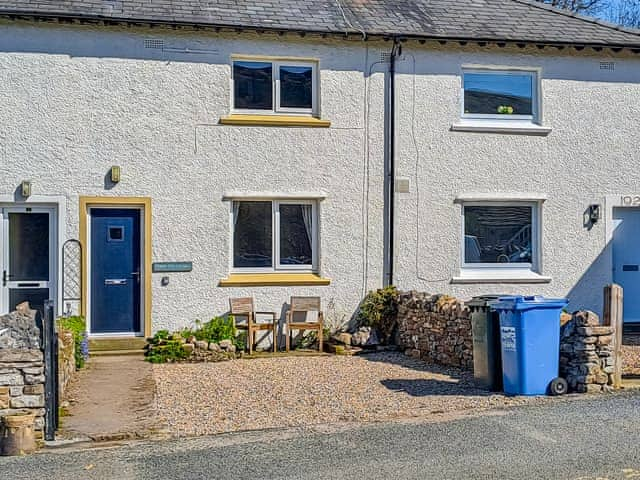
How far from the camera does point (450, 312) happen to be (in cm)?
1162

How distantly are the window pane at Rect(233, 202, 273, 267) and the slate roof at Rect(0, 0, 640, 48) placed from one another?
10.0 feet

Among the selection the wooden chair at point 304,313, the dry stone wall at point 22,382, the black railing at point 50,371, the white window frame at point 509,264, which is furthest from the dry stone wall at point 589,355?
the dry stone wall at point 22,382

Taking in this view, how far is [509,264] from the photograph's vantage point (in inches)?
583

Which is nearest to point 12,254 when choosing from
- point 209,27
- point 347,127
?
point 209,27

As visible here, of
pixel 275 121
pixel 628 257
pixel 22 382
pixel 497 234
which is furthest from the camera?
pixel 628 257

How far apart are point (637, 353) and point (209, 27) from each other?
863 centimetres

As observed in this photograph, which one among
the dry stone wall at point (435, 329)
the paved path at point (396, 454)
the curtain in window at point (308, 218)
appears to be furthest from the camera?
the curtain in window at point (308, 218)

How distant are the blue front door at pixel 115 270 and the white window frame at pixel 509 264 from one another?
19.0 feet

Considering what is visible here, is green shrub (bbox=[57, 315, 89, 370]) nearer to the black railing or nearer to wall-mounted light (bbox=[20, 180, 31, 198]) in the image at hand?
wall-mounted light (bbox=[20, 180, 31, 198])

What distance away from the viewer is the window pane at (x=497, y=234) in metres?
14.8

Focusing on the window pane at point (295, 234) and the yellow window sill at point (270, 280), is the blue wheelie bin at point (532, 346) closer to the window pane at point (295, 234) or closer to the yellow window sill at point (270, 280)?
the yellow window sill at point (270, 280)

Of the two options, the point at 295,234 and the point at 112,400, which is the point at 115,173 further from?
the point at 112,400

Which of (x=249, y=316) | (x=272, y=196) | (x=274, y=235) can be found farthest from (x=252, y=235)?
(x=249, y=316)

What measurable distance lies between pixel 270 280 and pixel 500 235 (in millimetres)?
4426
